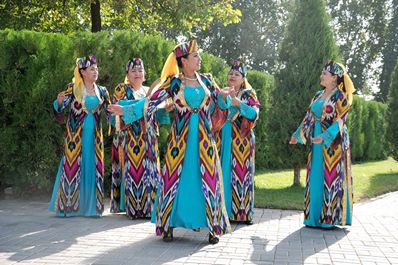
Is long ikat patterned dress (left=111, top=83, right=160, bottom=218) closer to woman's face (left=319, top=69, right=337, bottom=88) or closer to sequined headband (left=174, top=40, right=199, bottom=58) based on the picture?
sequined headband (left=174, top=40, right=199, bottom=58)

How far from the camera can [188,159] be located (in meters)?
5.67

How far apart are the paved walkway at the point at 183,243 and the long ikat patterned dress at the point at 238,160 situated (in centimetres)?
29

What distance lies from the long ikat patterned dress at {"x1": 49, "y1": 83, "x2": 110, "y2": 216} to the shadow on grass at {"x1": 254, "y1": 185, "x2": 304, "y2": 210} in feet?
9.75

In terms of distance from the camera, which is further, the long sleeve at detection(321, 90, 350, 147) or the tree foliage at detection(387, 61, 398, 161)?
the tree foliage at detection(387, 61, 398, 161)

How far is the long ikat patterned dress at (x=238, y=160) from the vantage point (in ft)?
23.2

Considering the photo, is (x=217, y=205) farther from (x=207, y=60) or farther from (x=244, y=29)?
(x=244, y=29)

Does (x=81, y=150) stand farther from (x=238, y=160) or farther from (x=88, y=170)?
(x=238, y=160)

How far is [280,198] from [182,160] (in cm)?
468

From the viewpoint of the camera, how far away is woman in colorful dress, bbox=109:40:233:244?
5641 mm

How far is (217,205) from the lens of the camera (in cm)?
570

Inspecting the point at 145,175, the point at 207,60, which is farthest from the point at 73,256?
the point at 207,60

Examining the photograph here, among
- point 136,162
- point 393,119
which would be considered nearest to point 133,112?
point 136,162

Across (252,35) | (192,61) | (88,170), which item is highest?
(252,35)

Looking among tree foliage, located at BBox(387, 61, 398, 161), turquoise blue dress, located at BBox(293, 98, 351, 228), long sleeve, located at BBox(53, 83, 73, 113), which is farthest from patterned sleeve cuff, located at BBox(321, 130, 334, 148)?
tree foliage, located at BBox(387, 61, 398, 161)
